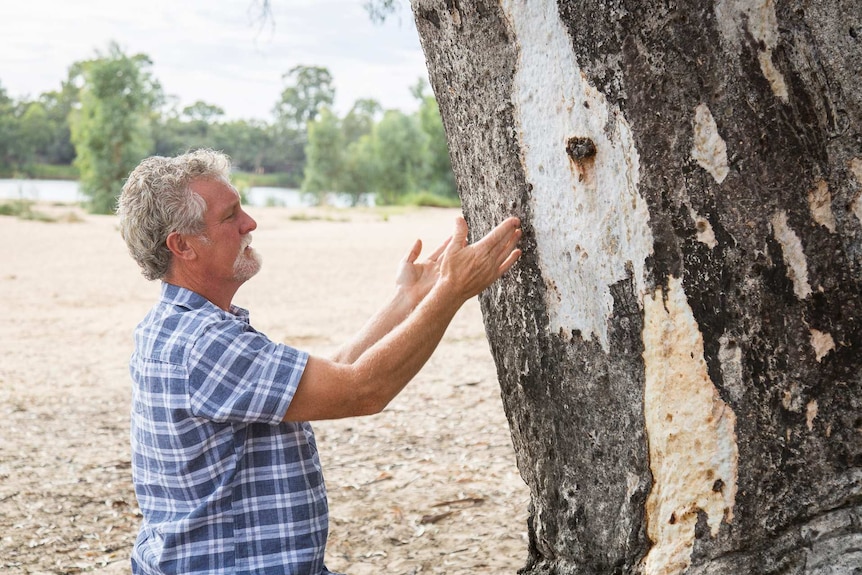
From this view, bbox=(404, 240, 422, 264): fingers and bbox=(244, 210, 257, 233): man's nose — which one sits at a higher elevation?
bbox=(244, 210, 257, 233): man's nose

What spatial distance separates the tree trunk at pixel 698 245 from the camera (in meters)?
2.18

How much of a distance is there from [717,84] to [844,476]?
1.03m

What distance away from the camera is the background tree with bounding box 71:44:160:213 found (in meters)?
41.4

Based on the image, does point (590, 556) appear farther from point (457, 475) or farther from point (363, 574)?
point (457, 475)

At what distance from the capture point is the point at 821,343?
7.36ft

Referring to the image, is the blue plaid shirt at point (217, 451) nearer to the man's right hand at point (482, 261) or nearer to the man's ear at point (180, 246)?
the man's ear at point (180, 246)

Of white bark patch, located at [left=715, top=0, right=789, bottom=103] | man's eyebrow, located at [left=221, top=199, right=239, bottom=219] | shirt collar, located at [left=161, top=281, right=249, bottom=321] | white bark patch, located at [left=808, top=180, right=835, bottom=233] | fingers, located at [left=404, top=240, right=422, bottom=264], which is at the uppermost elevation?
white bark patch, located at [left=715, top=0, right=789, bottom=103]

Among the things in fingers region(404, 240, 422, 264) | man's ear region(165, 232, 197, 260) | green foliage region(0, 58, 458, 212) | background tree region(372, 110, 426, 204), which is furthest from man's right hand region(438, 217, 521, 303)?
background tree region(372, 110, 426, 204)

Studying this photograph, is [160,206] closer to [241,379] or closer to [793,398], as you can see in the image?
[241,379]

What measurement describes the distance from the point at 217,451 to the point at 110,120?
42.5m

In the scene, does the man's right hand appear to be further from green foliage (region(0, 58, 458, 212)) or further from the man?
green foliage (region(0, 58, 458, 212))

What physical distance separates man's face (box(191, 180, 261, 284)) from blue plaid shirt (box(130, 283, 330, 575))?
0.38ft

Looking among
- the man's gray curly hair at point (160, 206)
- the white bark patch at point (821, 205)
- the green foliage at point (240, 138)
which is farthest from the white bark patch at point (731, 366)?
the green foliage at point (240, 138)

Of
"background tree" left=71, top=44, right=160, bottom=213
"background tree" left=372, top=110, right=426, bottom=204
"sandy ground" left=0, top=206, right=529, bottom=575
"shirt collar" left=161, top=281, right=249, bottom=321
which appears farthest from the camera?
"background tree" left=372, top=110, right=426, bottom=204
